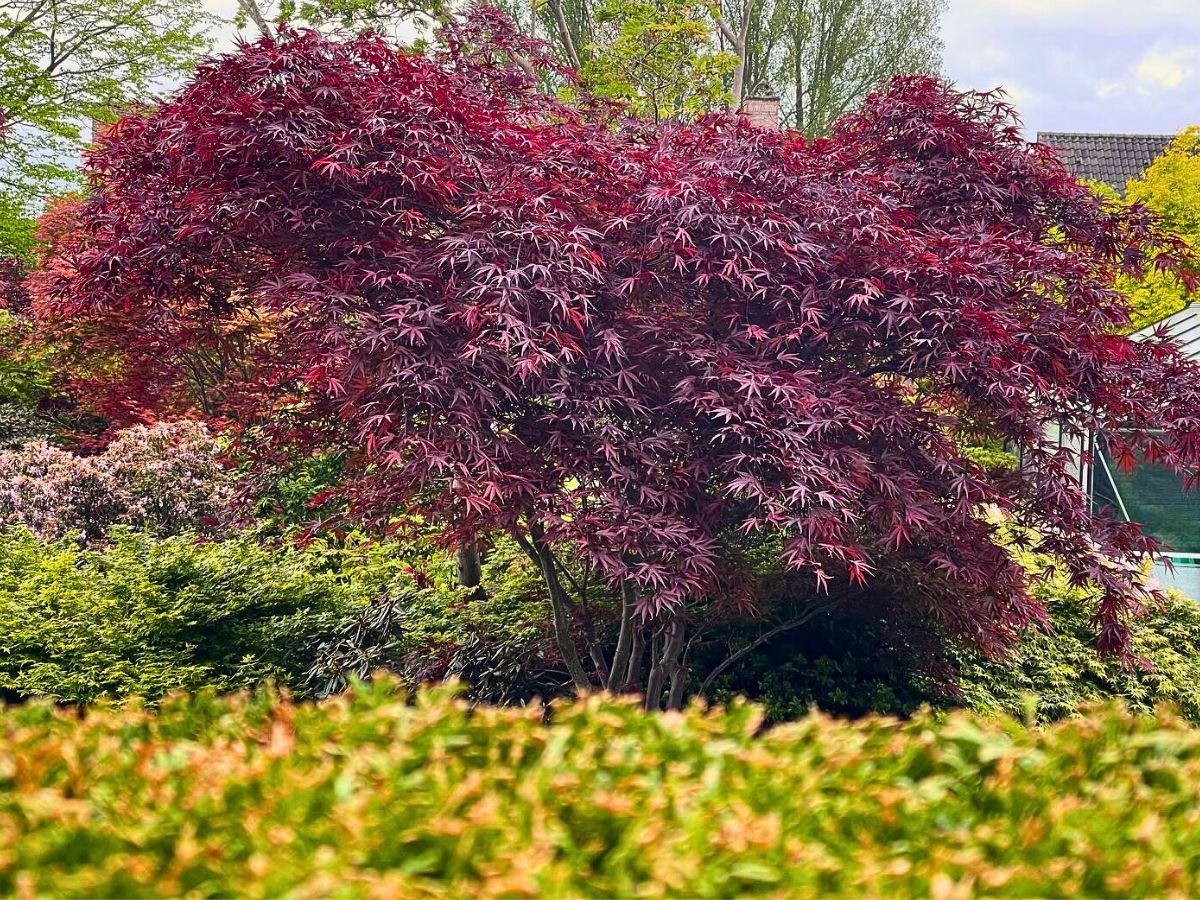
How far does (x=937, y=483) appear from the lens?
426 centimetres

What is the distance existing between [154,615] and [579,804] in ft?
13.9

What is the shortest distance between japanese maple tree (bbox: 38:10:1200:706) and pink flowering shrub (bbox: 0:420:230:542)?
340 centimetres

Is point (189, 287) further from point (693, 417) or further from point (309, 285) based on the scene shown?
point (693, 417)

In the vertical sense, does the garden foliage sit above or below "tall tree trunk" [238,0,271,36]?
below

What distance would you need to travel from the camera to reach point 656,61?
13.7 m

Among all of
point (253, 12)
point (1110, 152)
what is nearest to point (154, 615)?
point (253, 12)

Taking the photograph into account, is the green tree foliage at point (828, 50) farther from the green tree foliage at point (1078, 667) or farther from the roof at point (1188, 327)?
the green tree foliage at point (1078, 667)

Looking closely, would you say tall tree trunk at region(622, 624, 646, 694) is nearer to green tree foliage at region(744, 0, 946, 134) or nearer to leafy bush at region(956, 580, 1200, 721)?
leafy bush at region(956, 580, 1200, 721)

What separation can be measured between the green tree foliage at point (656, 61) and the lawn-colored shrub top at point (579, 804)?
1188 cm

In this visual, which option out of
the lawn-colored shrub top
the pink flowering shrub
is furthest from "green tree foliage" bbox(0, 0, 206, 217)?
the lawn-colored shrub top

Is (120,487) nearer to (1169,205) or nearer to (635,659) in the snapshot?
(635,659)

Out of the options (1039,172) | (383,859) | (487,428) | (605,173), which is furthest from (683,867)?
(1039,172)

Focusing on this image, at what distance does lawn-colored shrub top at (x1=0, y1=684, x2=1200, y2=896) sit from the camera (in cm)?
158

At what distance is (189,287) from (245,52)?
3.59ft
